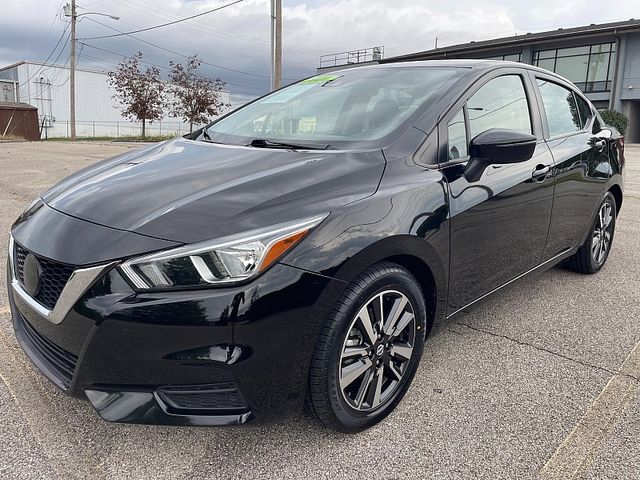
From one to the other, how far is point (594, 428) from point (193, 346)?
66.4 inches

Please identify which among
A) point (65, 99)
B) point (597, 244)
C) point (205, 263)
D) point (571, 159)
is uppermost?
point (65, 99)

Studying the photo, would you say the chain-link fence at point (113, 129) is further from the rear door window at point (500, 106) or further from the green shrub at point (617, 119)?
the rear door window at point (500, 106)

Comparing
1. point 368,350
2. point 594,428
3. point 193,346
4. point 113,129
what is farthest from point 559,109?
point 113,129

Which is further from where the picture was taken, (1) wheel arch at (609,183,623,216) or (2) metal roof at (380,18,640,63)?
(2) metal roof at (380,18,640,63)

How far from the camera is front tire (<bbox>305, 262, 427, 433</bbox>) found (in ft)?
6.20

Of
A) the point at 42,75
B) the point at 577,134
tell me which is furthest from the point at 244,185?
the point at 42,75

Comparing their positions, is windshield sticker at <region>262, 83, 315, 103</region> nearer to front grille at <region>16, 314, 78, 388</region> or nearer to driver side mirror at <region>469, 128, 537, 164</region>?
driver side mirror at <region>469, 128, 537, 164</region>

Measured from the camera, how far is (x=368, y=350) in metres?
2.07

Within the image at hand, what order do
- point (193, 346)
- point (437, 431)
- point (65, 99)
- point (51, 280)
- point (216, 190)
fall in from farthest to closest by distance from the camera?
point (65, 99) < point (437, 431) < point (216, 190) < point (51, 280) < point (193, 346)

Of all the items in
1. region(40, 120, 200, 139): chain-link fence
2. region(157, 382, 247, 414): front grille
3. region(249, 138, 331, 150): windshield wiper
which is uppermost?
region(40, 120, 200, 139): chain-link fence

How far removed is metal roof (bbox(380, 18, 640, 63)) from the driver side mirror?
30.3 m

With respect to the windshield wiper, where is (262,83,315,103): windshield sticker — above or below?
above

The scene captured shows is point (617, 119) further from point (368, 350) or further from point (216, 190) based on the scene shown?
point (216, 190)

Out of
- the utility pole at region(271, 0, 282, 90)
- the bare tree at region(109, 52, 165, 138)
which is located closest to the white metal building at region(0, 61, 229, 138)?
the bare tree at region(109, 52, 165, 138)
